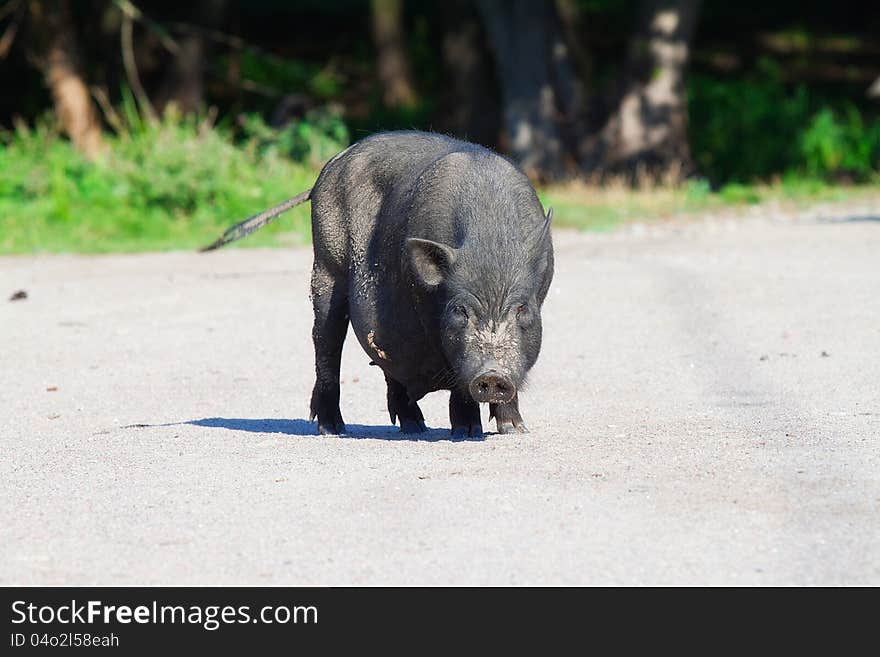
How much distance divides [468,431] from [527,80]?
14.4m

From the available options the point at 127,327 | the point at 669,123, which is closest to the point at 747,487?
the point at 127,327

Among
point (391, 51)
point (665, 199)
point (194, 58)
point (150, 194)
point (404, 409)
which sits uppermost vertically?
point (404, 409)

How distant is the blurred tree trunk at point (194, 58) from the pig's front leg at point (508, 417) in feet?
50.3

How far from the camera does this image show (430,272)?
261 inches

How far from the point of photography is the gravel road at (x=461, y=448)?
5172 mm

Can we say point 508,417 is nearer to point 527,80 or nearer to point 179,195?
point 179,195

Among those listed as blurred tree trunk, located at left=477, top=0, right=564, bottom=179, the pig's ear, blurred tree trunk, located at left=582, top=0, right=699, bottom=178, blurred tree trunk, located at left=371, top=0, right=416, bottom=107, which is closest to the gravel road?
the pig's ear

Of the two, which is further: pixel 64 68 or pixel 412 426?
pixel 64 68

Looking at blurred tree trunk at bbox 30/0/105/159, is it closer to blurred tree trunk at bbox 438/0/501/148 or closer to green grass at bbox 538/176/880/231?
blurred tree trunk at bbox 438/0/501/148

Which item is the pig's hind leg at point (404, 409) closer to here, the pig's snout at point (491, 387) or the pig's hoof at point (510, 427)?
the pig's hoof at point (510, 427)

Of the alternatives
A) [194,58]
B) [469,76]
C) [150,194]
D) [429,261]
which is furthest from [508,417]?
[469,76]

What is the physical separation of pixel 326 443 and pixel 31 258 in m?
9.00

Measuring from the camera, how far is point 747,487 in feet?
19.7

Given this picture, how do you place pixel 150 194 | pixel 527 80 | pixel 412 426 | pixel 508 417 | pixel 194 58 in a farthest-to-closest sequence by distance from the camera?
1. pixel 194 58
2. pixel 527 80
3. pixel 150 194
4. pixel 412 426
5. pixel 508 417
